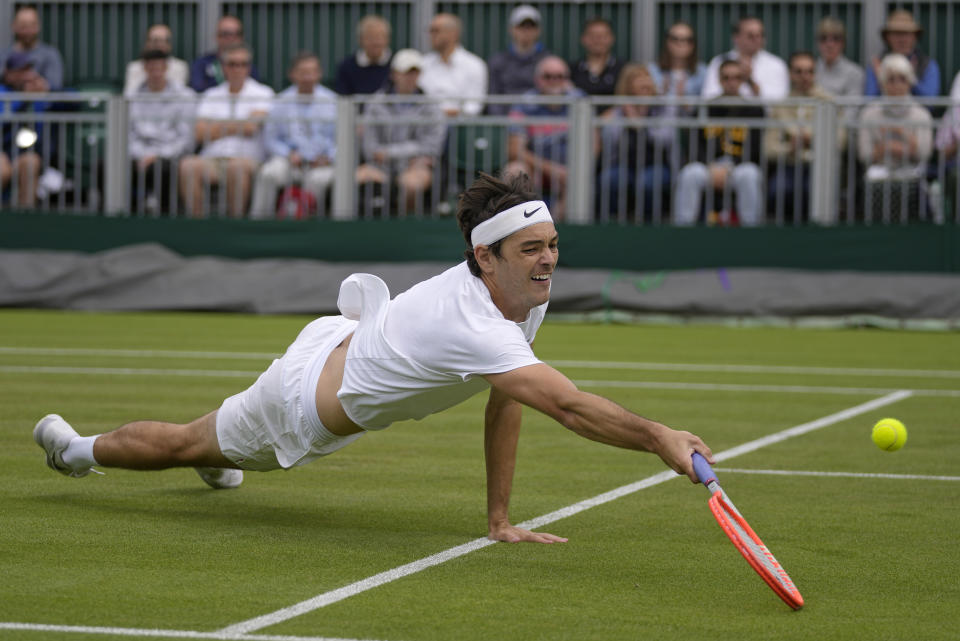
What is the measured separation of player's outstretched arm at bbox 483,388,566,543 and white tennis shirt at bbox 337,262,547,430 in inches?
8.5

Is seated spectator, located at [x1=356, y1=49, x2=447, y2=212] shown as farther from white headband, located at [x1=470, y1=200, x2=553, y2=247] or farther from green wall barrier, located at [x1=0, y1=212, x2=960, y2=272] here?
white headband, located at [x1=470, y1=200, x2=553, y2=247]

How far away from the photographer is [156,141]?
763 inches

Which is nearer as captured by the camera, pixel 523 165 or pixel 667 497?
pixel 667 497

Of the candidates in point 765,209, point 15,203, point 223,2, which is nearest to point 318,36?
point 223,2

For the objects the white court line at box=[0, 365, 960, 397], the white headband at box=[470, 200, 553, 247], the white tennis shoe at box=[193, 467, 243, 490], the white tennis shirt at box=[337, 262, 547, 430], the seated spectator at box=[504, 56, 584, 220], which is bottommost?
the white court line at box=[0, 365, 960, 397]

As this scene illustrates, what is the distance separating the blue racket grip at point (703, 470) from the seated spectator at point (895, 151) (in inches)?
537

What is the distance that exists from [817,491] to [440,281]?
2538 mm

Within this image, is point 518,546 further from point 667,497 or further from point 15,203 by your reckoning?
point 15,203

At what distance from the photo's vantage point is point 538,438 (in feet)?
30.5

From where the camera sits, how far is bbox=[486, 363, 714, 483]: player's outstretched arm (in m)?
4.95

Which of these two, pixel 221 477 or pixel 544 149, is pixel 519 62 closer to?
pixel 544 149

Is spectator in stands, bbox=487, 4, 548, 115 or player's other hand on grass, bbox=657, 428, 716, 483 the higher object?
spectator in stands, bbox=487, 4, 548, 115

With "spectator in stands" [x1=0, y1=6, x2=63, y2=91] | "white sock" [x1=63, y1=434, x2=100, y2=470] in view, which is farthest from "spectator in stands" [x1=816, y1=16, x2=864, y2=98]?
"white sock" [x1=63, y1=434, x2=100, y2=470]

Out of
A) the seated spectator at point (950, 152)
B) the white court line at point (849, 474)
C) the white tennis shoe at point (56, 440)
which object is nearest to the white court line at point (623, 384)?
the white court line at point (849, 474)
